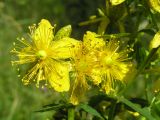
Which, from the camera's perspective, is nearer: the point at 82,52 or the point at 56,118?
the point at 82,52

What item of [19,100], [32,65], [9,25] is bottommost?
Result: [19,100]

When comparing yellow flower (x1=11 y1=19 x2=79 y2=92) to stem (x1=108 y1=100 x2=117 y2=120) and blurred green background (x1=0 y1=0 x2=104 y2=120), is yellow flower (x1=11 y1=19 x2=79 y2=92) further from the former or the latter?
blurred green background (x1=0 y1=0 x2=104 y2=120)

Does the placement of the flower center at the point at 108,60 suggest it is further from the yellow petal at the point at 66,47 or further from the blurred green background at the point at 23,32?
the blurred green background at the point at 23,32

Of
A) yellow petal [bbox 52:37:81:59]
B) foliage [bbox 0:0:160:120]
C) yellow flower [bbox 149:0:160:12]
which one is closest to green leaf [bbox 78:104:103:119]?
foliage [bbox 0:0:160:120]

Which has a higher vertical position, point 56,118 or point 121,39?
point 121,39

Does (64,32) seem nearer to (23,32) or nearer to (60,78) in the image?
(60,78)

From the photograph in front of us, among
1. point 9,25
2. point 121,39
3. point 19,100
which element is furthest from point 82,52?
point 9,25

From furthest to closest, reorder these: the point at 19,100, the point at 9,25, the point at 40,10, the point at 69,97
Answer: the point at 40,10 → the point at 9,25 → the point at 19,100 → the point at 69,97

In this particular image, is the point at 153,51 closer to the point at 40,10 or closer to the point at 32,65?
the point at 32,65
